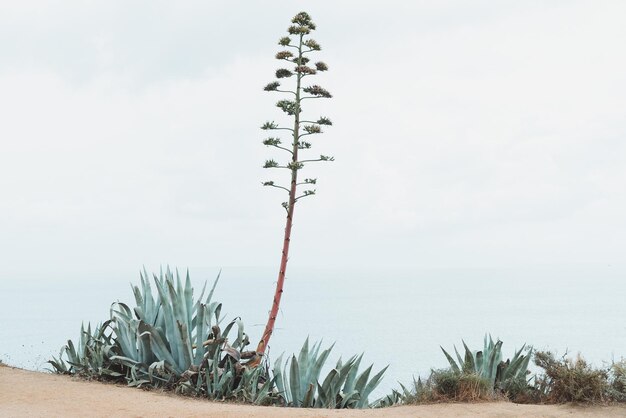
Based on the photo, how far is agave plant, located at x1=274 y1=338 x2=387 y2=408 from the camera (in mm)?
8250

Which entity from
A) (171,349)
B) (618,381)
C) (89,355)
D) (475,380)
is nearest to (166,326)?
(171,349)

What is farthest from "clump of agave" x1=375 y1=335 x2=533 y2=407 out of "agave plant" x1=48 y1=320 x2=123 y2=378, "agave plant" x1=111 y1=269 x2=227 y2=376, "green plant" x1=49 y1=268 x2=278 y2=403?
"agave plant" x1=48 y1=320 x2=123 y2=378

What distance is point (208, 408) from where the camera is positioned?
7.02 m

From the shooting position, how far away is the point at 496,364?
27.9ft

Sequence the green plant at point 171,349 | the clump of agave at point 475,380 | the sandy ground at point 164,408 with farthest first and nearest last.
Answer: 1. the green plant at point 171,349
2. the clump of agave at point 475,380
3. the sandy ground at point 164,408

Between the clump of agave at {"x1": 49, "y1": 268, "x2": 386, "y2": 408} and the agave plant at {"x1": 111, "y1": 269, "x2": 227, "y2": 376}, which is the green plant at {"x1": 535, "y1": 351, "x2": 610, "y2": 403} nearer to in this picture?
the clump of agave at {"x1": 49, "y1": 268, "x2": 386, "y2": 408}

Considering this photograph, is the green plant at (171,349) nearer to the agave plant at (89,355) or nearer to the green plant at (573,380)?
the agave plant at (89,355)

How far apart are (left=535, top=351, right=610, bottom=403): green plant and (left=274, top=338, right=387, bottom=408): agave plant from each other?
6.09ft

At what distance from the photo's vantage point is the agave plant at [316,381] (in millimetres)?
8250

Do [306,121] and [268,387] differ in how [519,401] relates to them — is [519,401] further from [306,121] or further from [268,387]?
[306,121]

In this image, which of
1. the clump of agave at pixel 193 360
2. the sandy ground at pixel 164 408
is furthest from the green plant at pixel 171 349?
the sandy ground at pixel 164 408

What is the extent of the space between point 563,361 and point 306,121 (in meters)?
4.81

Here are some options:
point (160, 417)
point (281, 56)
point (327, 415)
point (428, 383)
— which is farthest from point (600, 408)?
point (281, 56)

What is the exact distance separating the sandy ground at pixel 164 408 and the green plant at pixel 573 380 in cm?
19
